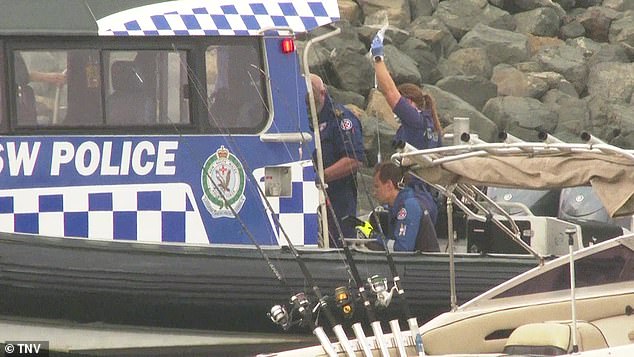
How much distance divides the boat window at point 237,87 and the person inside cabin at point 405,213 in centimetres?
76

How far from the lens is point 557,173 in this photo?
7.09 metres

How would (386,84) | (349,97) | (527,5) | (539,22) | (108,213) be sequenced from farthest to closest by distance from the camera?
(527,5), (539,22), (349,97), (386,84), (108,213)

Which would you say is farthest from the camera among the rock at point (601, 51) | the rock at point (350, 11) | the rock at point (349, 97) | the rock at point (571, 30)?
the rock at point (571, 30)

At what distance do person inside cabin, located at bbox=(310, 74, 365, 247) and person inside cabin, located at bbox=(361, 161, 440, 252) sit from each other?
0.45 metres

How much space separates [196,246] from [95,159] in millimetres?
732

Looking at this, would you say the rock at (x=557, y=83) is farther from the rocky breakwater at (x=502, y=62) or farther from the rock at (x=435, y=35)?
the rock at (x=435, y=35)

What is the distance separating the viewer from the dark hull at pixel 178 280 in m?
9.14

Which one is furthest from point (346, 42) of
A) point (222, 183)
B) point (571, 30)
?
point (222, 183)

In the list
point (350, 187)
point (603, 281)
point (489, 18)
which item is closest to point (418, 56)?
point (489, 18)

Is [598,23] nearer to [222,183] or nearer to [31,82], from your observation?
[222,183]

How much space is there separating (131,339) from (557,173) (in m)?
3.15

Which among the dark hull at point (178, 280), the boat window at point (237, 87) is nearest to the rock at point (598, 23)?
the dark hull at point (178, 280)

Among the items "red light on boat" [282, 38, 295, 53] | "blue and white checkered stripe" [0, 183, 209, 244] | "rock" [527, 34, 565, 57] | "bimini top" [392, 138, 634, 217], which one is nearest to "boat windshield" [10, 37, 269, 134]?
"red light on boat" [282, 38, 295, 53]

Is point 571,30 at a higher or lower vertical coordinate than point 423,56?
higher
